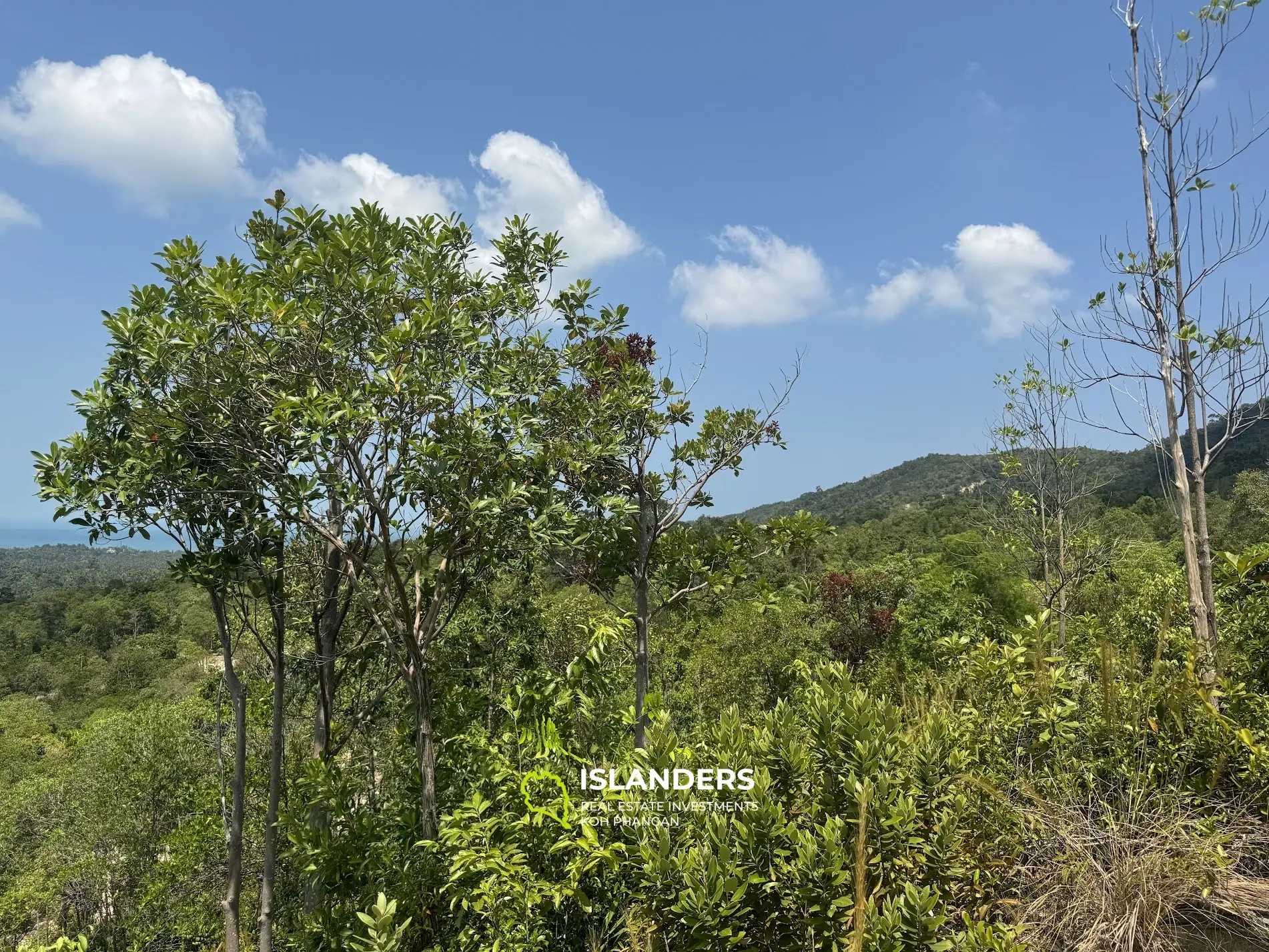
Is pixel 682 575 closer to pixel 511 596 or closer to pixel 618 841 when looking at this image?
pixel 618 841

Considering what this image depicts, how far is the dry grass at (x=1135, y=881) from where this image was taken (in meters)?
2.58

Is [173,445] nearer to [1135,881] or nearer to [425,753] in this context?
[425,753]

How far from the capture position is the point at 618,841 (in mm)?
2969

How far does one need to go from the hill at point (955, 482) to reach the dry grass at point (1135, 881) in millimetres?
3745

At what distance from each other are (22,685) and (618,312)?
65917mm

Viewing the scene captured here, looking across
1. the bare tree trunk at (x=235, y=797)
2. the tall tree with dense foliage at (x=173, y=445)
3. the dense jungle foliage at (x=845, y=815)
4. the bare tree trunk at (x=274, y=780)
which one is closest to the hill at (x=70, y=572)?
the bare tree trunk at (x=235, y=797)

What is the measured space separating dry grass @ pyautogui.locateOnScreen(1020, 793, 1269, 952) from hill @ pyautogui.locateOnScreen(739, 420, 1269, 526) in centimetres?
374

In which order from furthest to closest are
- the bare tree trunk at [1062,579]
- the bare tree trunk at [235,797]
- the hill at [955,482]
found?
the hill at [955,482], the bare tree trunk at [1062,579], the bare tree trunk at [235,797]

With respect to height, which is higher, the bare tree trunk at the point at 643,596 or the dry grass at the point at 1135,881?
the bare tree trunk at the point at 643,596

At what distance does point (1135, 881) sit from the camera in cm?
265

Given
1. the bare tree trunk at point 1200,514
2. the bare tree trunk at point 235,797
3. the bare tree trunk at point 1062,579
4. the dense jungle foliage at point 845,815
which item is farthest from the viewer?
the bare tree trunk at point 1062,579

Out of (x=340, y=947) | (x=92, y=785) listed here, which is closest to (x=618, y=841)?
(x=340, y=947)

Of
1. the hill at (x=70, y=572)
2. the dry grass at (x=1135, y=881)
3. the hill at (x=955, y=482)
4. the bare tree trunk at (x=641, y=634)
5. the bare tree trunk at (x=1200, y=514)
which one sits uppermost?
the hill at (x=955, y=482)

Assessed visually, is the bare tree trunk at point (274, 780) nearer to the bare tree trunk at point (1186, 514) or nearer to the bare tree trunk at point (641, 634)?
the bare tree trunk at point (641, 634)
